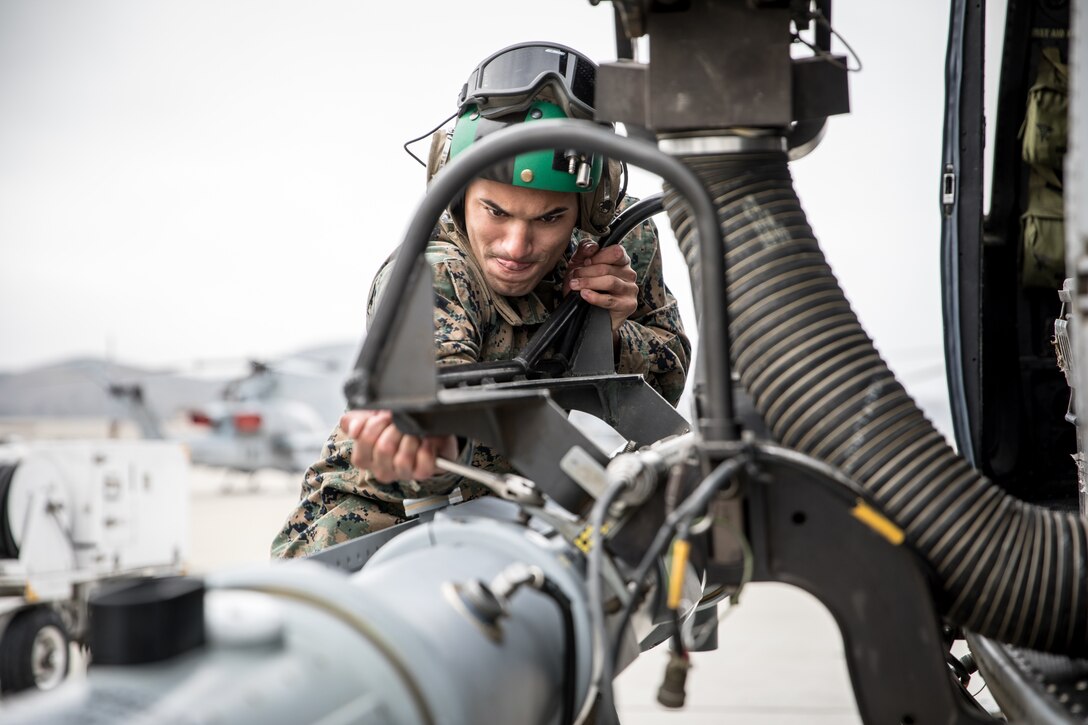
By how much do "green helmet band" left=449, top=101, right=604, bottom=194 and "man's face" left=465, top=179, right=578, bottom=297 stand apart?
0.04 m

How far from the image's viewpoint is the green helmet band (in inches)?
83.4

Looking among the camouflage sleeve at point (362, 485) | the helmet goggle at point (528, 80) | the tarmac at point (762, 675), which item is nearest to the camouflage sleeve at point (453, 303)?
the camouflage sleeve at point (362, 485)

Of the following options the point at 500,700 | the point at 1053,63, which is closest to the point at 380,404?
the point at 500,700

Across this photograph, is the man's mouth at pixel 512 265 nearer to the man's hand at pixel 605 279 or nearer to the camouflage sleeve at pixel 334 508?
the man's hand at pixel 605 279

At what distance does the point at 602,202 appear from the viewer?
238cm

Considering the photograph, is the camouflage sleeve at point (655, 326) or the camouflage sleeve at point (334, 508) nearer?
the camouflage sleeve at point (334, 508)

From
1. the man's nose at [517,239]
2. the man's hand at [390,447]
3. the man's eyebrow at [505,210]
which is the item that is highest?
the man's eyebrow at [505,210]

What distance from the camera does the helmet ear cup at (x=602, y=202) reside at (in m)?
2.36

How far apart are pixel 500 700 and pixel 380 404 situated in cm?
47

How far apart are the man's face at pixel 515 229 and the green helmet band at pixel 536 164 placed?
41mm

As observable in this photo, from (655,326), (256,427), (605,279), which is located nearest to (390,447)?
(605,279)

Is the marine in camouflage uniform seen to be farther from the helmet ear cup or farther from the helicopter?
the helicopter

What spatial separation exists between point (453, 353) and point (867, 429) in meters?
0.95

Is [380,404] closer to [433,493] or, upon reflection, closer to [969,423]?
[433,493]
